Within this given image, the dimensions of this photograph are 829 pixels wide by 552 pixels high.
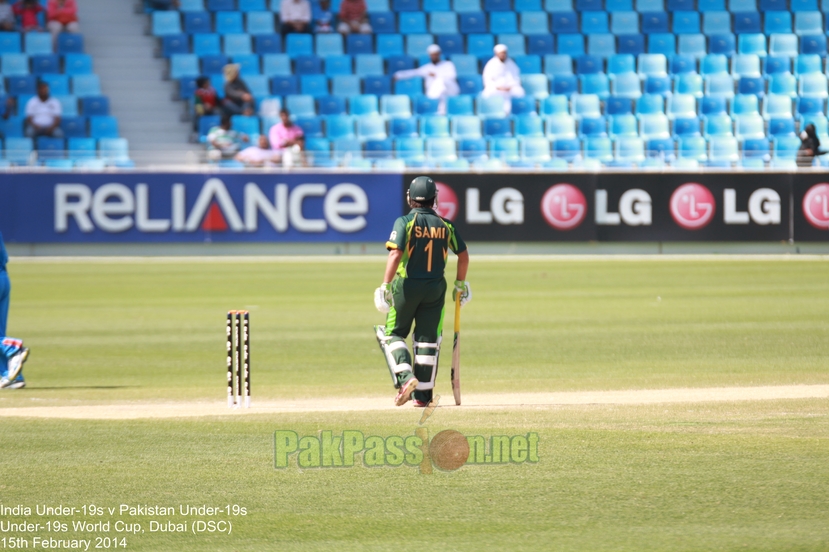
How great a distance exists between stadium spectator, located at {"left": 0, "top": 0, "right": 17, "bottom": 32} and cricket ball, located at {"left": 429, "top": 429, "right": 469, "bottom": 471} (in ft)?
82.1

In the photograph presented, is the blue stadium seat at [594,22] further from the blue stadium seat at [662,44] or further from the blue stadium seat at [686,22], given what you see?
the blue stadium seat at [686,22]

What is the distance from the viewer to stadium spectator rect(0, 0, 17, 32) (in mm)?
29031

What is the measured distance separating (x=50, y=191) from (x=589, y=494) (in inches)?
839

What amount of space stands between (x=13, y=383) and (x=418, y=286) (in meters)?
4.70

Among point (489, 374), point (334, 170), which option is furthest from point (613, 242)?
point (489, 374)

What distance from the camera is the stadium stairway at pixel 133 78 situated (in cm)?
2845

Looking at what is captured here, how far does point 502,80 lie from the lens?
28781 millimetres

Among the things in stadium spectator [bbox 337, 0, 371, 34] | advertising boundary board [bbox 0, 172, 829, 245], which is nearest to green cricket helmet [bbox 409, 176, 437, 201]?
advertising boundary board [bbox 0, 172, 829, 245]

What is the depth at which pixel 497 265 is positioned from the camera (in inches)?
963

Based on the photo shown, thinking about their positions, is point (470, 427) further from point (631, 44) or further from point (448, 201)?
point (631, 44)

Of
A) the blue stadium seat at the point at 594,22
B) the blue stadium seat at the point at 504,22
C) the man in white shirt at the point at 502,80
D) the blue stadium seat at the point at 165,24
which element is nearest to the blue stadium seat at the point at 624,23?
the blue stadium seat at the point at 594,22

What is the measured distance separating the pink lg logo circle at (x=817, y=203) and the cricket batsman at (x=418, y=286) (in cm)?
1896

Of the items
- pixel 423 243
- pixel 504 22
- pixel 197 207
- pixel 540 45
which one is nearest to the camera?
pixel 423 243

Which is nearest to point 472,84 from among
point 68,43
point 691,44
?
point 691,44
